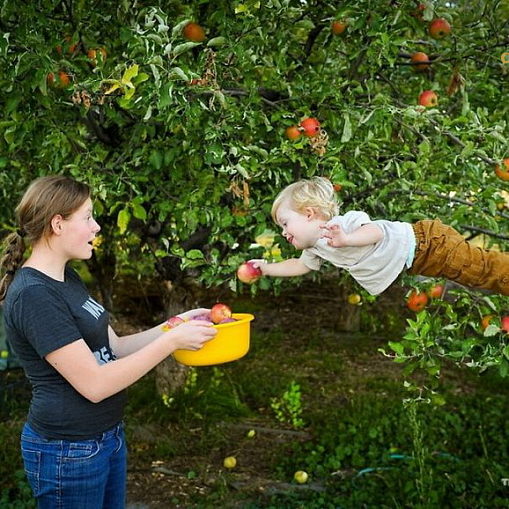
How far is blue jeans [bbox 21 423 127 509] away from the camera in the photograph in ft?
6.63

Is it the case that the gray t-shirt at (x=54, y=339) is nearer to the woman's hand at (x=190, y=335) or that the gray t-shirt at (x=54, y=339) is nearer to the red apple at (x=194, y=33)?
the woman's hand at (x=190, y=335)

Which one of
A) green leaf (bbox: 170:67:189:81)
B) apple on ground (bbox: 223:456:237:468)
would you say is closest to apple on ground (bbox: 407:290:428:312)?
green leaf (bbox: 170:67:189:81)

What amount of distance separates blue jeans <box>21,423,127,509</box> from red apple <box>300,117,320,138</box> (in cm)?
143

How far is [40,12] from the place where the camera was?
9.45ft

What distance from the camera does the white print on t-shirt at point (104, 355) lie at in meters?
2.10

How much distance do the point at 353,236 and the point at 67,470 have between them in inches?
44.4

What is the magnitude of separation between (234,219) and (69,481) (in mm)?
1429

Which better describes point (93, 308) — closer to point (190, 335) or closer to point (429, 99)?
point (190, 335)

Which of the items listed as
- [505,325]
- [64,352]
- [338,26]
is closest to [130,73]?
[64,352]

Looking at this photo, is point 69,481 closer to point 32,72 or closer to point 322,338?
point 32,72

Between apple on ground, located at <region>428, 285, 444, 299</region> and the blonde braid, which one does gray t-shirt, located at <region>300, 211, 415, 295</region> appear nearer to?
apple on ground, located at <region>428, 285, 444, 299</region>

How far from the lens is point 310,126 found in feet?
9.35

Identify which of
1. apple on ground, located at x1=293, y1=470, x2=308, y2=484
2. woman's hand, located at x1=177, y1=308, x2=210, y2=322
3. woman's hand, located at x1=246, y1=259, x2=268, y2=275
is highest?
woman's hand, located at x1=246, y1=259, x2=268, y2=275

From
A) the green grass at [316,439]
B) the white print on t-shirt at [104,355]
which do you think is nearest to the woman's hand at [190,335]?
the white print on t-shirt at [104,355]
